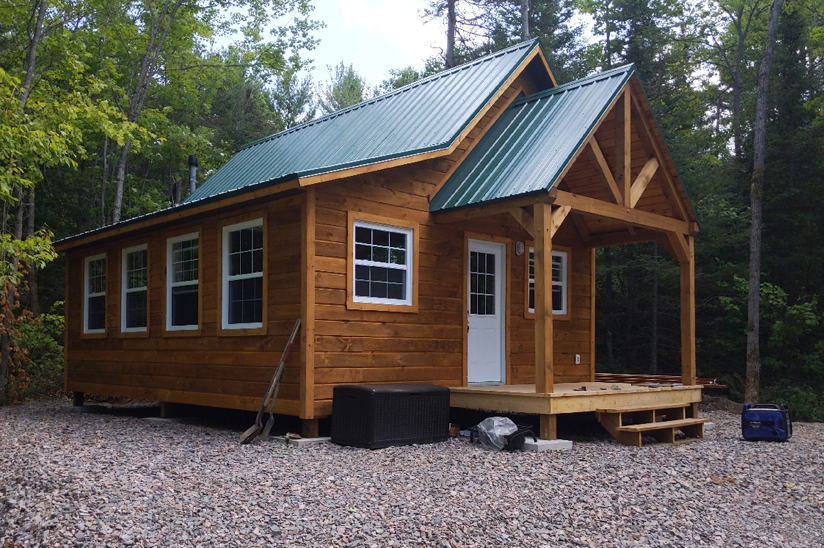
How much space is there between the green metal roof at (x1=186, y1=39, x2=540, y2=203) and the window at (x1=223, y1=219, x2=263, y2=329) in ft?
2.08

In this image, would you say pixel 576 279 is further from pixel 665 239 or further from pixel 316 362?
pixel 316 362

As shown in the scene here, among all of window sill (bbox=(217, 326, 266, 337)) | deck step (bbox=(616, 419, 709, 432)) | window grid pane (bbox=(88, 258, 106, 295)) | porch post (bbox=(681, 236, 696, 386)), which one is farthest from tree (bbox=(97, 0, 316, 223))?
deck step (bbox=(616, 419, 709, 432))

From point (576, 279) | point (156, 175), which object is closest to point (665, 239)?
point (576, 279)

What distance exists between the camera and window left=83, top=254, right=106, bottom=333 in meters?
12.4

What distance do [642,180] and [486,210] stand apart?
2342 millimetres

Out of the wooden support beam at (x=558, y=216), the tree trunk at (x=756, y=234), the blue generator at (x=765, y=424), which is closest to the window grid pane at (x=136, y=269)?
the wooden support beam at (x=558, y=216)

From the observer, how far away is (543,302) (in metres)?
8.02

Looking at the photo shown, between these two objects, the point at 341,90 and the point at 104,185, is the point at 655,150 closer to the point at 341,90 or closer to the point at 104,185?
the point at 104,185

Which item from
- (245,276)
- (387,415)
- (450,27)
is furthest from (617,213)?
(450,27)

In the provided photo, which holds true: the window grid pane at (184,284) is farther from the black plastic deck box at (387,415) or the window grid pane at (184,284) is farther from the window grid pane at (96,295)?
the black plastic deck box at (387,415)

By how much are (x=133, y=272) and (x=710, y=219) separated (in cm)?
1195

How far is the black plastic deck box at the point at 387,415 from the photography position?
7645mm

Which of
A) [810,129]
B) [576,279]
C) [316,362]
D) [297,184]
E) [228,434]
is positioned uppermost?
[810,129]

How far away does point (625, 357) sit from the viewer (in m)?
18.6
